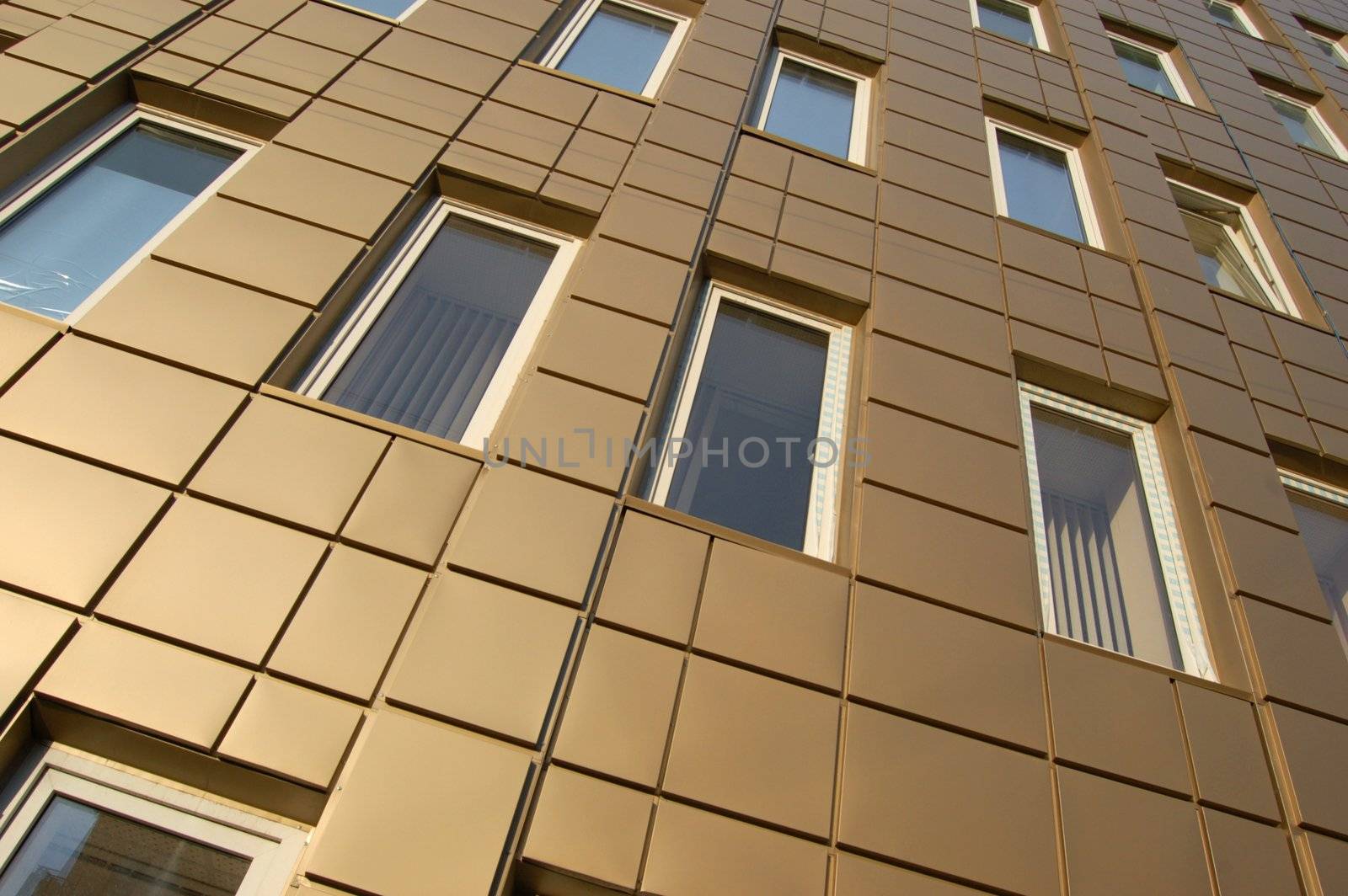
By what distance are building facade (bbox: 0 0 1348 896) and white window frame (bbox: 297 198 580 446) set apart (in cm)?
3

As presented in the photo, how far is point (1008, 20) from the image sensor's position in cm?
1103

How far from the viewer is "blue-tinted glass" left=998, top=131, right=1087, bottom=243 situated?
754 centimetres

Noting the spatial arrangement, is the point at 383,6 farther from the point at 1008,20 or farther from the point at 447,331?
the point at 1008,20

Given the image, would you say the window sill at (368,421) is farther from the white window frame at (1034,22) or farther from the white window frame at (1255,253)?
the white window frame at (1034,22)

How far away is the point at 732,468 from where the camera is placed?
4594mm

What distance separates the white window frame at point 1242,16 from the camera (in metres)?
13.6

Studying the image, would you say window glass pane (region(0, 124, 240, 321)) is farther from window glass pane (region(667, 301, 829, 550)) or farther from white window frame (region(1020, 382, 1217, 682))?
white window frame (region(1020, 382, 1217, 682))

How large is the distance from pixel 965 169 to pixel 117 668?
7192 mm

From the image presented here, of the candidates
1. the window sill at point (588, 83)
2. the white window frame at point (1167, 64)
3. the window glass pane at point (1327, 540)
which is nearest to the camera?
the window glass pane at point (1327, 540)

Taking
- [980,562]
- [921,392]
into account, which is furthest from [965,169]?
[980,562]

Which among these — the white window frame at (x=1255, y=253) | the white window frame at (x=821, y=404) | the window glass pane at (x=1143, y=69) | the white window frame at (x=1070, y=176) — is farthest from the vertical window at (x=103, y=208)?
the window glass pane at (x=1143, y=69)

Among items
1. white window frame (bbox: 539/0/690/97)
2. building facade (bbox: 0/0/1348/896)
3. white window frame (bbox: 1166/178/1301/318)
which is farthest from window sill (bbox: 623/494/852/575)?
white window frame (bbox: 1166/178/1301/318)

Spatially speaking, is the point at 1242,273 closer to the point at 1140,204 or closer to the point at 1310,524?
the point at 1140,204

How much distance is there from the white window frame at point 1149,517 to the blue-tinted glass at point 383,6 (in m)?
5.93
